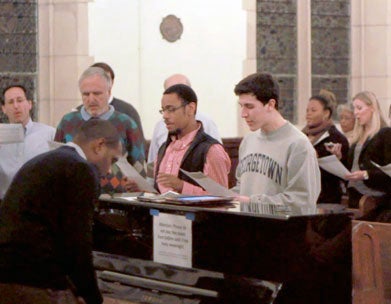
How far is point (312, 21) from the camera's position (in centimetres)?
1299

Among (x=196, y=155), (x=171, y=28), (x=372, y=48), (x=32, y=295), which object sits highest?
(x=171, y=28)

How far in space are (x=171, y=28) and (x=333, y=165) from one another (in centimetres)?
405

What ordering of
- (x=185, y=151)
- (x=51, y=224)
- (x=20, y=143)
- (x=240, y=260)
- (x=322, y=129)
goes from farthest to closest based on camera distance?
(x=322, y=129)
(x=20, y=143)
(x=185, y=151)
(x=240, y=260)
(x=51, y=224)

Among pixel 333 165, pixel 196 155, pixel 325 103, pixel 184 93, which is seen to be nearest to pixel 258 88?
pixel 196 155

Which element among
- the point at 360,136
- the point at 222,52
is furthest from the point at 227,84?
the point at 360,136

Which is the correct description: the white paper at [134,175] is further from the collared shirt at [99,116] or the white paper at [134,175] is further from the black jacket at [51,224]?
the black jacket at [51,224]

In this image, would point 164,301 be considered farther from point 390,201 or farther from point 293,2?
point 293,2

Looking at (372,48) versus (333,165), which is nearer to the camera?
(333,165)

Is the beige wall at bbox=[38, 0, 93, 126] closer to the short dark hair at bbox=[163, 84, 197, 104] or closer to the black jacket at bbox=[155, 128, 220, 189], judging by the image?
the short dark hair at bbox=[163, 84, 197, 104]

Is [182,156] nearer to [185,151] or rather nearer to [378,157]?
[185,151]

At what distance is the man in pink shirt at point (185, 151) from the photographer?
5.79m

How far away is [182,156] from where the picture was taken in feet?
19.3

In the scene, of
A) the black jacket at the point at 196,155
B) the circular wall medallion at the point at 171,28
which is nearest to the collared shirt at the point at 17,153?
the black jacket at the point at 196,155

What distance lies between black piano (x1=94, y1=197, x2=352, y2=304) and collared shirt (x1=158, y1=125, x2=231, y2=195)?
1.72 ft
